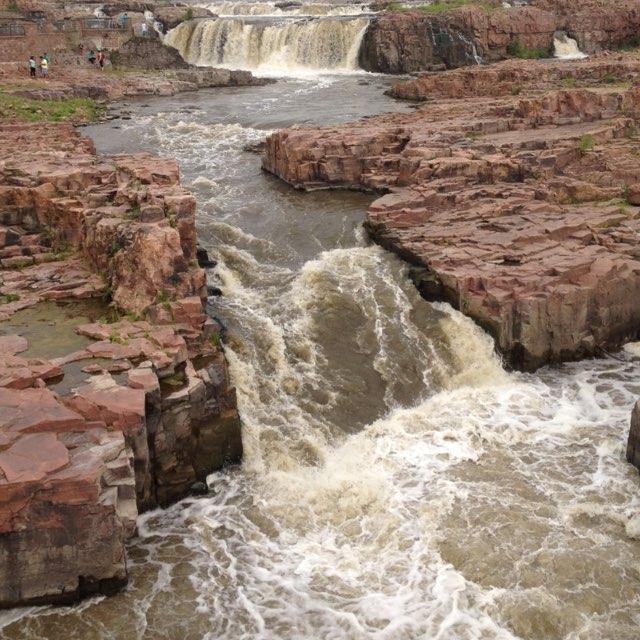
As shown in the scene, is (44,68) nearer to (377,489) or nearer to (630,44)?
(630,44)

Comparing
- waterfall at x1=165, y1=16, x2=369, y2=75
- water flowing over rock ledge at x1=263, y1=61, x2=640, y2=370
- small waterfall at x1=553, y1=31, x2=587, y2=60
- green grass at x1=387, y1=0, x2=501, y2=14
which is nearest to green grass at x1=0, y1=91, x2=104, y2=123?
water flowing over rock ledge at x1=263, y1=61, x2=640, y2=370

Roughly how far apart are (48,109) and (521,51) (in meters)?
25.0

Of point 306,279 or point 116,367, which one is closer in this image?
point 116,367

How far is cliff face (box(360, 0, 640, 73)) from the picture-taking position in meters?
40.5

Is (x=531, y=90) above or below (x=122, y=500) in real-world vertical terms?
above

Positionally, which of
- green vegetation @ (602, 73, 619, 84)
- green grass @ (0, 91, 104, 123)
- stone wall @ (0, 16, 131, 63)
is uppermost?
stone wall @ (0, 16, 131, 63)

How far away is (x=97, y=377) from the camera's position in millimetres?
10734

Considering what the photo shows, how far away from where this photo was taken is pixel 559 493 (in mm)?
11375

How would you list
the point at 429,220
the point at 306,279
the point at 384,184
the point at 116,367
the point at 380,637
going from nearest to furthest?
1. the point at 380,637
2. the point at 116,367
3. the point at 306,279
4. the point at 429,220
5. the point at 384,184

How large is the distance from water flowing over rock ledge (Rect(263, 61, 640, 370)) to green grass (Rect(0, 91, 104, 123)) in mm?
9098

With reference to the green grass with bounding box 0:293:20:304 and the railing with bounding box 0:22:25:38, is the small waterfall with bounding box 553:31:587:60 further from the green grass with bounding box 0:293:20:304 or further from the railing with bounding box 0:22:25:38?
the green grass with bounding box 0:293:20:304

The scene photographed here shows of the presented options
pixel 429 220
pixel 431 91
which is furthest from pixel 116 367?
pixel 431 91

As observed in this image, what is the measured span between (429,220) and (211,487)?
9302 mm

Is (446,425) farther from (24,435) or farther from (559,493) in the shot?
(24,435)
